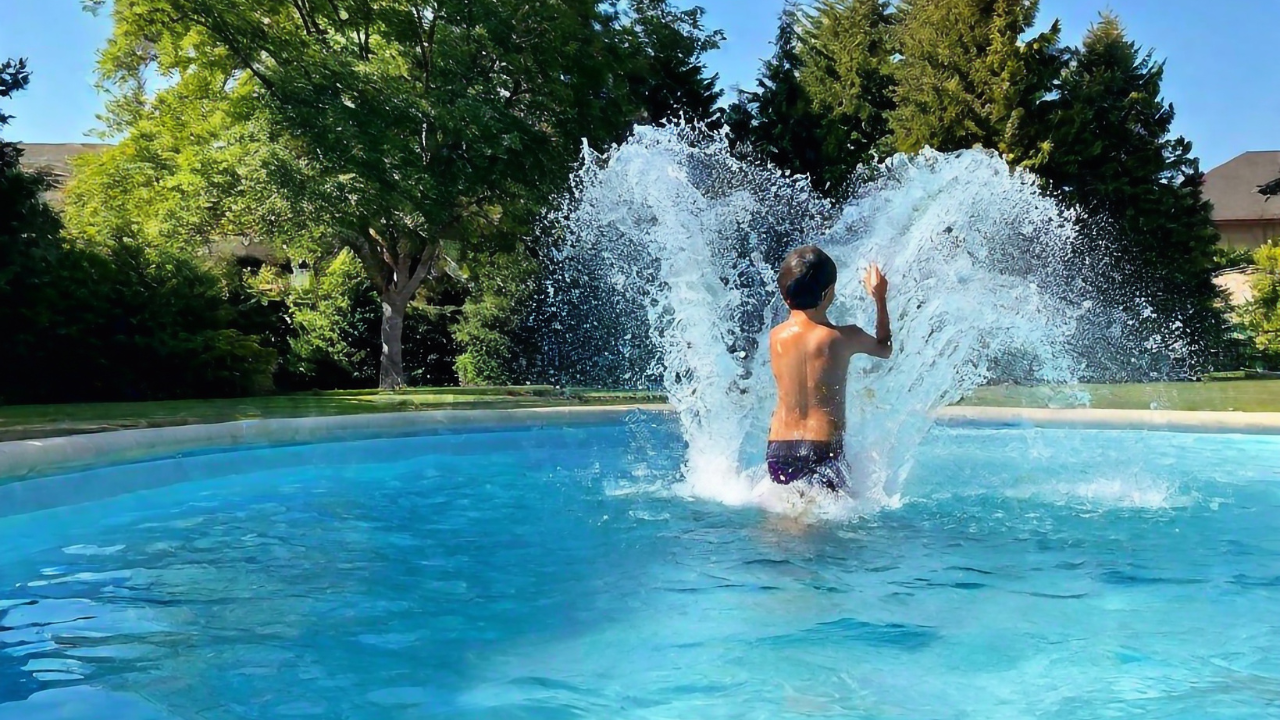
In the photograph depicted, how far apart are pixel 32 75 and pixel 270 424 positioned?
7920mm

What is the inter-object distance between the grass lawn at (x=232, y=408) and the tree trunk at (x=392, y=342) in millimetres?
1603

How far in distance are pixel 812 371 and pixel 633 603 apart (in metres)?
1.81

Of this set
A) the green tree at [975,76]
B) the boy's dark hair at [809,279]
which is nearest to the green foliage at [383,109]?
the green tree at [975,76]

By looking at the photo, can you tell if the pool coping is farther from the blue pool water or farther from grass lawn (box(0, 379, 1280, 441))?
grass lawn (box(0, 379, 1280, 441))

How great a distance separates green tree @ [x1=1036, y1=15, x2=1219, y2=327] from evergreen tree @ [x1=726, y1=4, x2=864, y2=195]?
519 cm

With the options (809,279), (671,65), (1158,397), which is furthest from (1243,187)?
(809,279)

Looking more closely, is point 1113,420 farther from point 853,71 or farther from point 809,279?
point 853,71

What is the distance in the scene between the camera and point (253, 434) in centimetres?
902

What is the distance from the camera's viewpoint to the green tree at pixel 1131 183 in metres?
23.7

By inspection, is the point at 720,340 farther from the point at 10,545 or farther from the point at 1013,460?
the point at 10,545

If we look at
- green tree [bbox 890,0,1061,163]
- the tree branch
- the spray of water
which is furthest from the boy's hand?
green tree [bbox 890,0,1061,163]

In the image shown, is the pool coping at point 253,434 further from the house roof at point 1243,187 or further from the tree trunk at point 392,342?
the house roof at point 1243,187

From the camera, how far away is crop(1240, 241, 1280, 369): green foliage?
75.0 ft

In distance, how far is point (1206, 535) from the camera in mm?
5781
